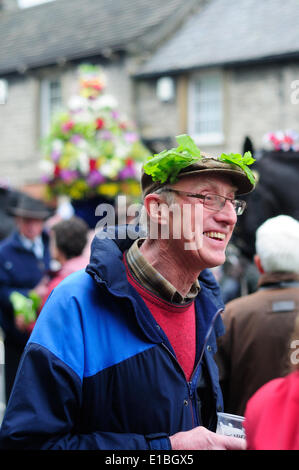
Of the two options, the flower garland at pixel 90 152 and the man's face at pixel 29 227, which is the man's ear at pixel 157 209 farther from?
the man's face at pixel 29 227

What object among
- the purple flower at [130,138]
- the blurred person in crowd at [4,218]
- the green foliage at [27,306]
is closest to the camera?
the green foliage at [27,306]

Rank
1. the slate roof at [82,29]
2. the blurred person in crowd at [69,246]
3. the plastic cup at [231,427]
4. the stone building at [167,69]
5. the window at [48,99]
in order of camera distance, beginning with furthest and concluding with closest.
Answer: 1. the window at [48,99]
2. the slate roof at [82,29]
3. the stone building at [167,69]
4. the blurred person in crowd at [69,246]
5. the plastic cup at [231,427]

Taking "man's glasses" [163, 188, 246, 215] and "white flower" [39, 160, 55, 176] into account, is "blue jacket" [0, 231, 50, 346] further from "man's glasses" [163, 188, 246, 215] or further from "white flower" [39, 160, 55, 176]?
"man's glasses" [163, 188, 246, 215]

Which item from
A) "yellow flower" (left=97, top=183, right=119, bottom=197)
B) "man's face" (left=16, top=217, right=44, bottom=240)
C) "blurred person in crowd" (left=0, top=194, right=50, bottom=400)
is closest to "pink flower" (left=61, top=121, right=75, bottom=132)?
"yellow flower" (left=97, top=183, right=119, bottom=197)

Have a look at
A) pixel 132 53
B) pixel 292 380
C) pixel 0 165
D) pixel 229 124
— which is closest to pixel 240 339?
pixel 292 380

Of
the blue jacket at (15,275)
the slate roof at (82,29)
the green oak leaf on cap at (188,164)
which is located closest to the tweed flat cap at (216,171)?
the green oak leaf on cap at (188,164)

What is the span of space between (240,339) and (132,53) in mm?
13918

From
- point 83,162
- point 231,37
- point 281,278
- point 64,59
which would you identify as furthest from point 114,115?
point 64,59

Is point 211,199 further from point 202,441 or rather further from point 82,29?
point 82,29

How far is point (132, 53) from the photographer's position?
53.2 ft

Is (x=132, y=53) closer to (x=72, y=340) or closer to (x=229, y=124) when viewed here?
(x=229, y=124)

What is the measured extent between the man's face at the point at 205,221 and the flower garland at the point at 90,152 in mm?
4099

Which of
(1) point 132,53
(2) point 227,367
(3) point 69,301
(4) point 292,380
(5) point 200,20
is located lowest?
(2) point 227,367

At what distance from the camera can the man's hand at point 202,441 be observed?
2.01 metres
